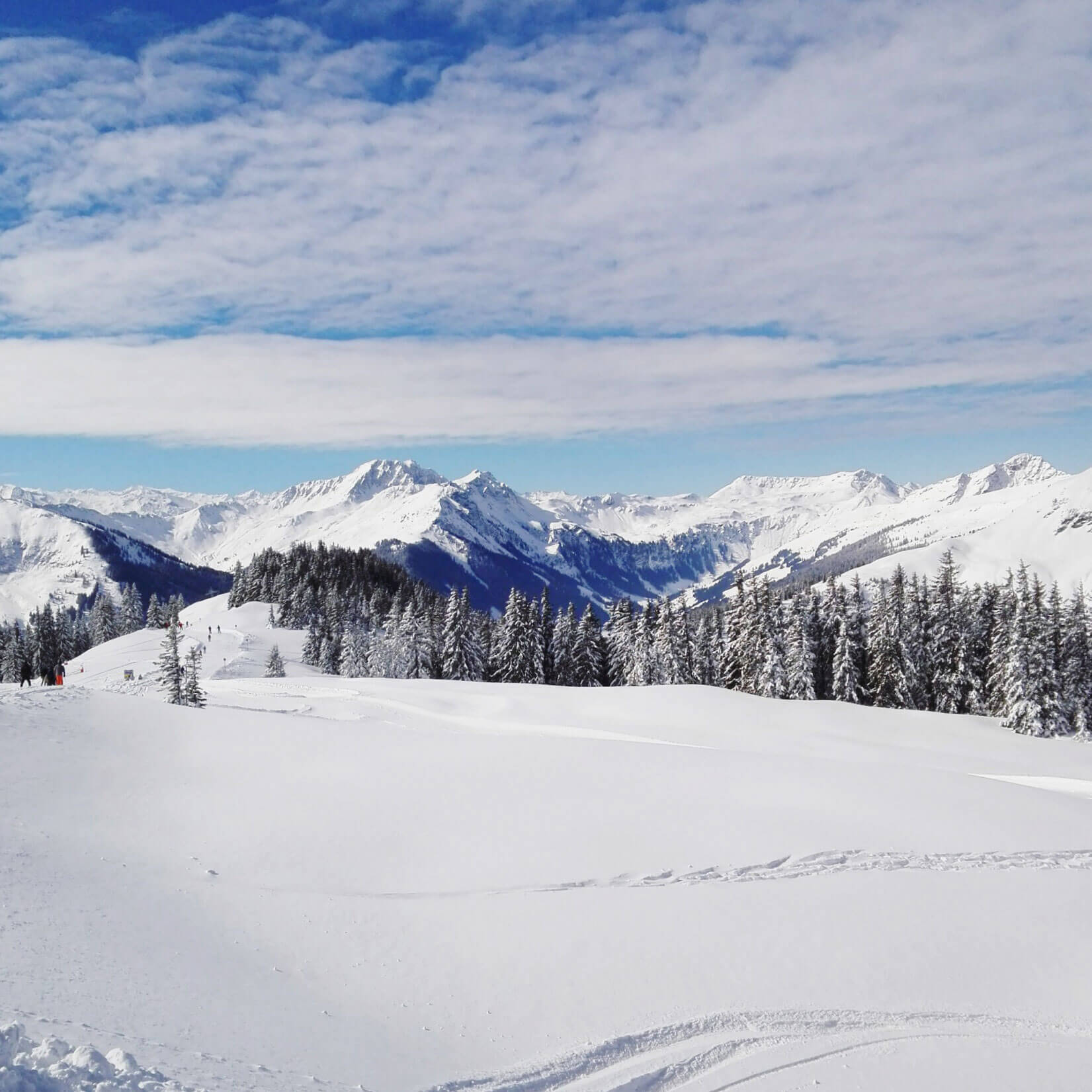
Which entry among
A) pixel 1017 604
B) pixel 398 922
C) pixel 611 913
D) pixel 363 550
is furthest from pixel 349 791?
pixel 363 550

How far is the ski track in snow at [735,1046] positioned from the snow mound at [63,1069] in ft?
10.0

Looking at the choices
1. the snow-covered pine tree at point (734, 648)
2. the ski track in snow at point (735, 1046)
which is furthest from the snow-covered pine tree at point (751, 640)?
the ski track in snow at point (735, 1046)

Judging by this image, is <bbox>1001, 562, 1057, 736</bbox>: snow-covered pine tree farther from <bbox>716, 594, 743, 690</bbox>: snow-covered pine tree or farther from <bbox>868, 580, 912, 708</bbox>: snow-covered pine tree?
<bbox>716, 594, 743, 690</bbox>: snow-covered pine tree

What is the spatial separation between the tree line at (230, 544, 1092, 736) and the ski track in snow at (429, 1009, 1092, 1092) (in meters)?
41.8

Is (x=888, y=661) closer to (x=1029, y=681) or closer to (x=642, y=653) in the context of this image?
(x=1029, y=681)

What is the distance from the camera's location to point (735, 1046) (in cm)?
945

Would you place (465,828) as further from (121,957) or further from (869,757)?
(869,757)

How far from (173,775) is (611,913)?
40.7ft

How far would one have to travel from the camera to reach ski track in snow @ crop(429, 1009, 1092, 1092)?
27.9 ft

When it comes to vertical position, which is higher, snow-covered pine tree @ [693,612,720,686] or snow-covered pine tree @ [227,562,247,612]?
snow-covered pine tree @ [227,562,247,612]

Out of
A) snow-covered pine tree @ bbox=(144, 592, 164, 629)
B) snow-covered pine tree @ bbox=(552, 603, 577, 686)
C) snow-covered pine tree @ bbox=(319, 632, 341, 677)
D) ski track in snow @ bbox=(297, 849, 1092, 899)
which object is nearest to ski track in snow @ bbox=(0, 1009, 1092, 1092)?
ski track in snow @ bbox=(297, 849, 1092, 899)

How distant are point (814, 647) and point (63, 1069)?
54.7 meters

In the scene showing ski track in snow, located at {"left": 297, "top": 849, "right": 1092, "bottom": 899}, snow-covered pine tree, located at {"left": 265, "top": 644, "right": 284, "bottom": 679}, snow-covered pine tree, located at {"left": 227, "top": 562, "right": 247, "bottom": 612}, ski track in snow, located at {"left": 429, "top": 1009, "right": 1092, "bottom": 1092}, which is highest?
snow-covered pine tree, located at {"left": 227, "top": 562, "right": 247, "bottom": 612}

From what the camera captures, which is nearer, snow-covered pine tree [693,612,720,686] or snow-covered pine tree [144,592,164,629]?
snow-covered pine tree [693,612,720,686]
